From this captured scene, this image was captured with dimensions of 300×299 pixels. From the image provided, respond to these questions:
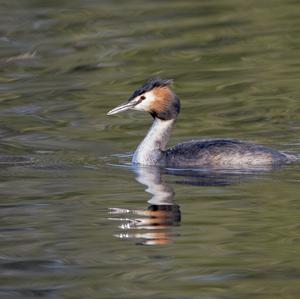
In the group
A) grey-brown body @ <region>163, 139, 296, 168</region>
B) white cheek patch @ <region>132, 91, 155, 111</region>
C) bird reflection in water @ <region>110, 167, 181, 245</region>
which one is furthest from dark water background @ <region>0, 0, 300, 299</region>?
white cheek patch @ <region>132, 91, 155, 111</region>

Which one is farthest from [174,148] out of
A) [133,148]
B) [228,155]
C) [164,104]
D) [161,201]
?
[161,201]

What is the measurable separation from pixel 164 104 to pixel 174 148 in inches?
19.6

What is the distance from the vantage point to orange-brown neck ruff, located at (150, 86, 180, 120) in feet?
40.5

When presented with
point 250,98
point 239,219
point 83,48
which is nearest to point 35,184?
point 239,219

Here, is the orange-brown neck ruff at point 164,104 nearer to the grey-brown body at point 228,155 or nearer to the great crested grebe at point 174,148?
the great crested grebe at point 174,148

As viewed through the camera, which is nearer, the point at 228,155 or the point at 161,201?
the point at 161,201

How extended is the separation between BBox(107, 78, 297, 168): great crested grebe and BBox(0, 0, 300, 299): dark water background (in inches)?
7.6

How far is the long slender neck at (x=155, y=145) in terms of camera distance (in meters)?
12.3

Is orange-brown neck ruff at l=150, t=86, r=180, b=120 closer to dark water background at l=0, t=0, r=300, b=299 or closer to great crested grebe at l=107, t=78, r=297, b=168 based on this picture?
great crested grebe at l=107, t=78, r=297, b=168

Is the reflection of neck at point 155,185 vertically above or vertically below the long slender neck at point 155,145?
below

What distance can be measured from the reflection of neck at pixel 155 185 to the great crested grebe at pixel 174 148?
20 centimetres

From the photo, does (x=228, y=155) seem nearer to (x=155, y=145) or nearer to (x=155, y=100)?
(x=155, y=145)

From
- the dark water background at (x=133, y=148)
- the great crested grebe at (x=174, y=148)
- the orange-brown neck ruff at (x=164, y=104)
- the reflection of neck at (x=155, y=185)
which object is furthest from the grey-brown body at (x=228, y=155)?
the orange-brown neck ruff at (x=164, y=104)

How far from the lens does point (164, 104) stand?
12445 mm
